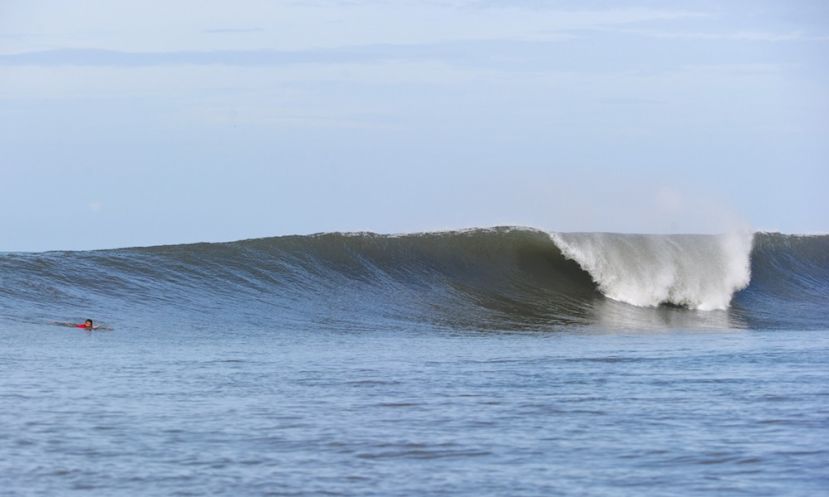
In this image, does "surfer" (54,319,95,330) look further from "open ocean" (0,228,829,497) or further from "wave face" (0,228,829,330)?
"wave face" (0,228,829,330)

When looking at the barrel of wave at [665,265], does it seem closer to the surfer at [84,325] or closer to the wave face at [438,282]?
the wave face at [438,282]

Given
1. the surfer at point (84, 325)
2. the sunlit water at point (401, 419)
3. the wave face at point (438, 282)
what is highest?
the wave face at point (438, 282)

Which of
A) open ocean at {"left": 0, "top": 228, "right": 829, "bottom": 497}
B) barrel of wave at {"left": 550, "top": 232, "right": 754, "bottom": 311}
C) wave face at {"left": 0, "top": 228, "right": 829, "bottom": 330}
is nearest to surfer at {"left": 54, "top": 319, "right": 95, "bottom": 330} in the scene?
open ocean at {"left": 0, "top": 228, "right": 829, "bottom": 497}

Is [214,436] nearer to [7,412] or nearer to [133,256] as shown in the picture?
[7,412]

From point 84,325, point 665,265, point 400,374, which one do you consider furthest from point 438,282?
point 400,374

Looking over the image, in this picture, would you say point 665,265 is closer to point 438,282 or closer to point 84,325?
point 438,282

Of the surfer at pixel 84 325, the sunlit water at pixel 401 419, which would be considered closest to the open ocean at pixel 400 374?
the sunlit water at pixel 401 419
